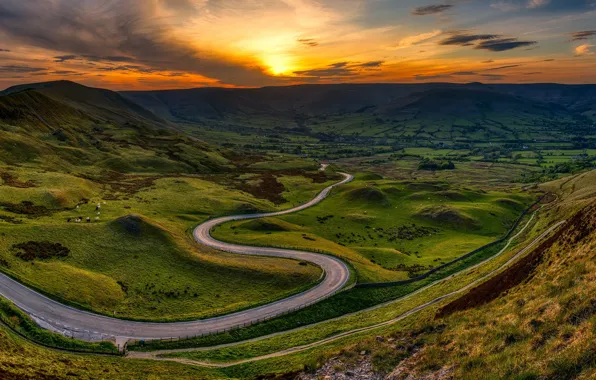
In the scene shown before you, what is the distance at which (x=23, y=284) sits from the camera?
2304 inches

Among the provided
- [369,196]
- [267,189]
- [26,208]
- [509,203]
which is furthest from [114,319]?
[509,203]

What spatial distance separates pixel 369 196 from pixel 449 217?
36420mm

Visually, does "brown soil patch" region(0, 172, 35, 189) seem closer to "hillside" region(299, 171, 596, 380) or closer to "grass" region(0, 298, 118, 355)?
"grass" region(0, 298, 118, 355)

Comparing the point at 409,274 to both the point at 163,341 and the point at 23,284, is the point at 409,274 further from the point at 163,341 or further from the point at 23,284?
the point at 23,284

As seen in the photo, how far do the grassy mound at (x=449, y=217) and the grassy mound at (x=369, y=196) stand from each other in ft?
61.9

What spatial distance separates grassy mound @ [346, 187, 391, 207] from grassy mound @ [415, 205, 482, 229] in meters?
18.9

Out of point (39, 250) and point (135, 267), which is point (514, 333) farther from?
point (39, 250)

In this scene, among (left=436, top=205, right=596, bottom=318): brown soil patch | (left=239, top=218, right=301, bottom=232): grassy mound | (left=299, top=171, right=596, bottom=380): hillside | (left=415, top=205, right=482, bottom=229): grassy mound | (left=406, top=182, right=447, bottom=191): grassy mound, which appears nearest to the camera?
(left=299, top=171, right=596, bottom=380): hillside

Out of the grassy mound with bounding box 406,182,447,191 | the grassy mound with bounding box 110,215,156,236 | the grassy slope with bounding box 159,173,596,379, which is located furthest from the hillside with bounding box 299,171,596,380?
the grassy mound with bounding box 406,182,447,191

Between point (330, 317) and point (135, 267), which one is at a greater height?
point (135, 267)

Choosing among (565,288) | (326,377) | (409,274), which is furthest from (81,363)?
(409,274)

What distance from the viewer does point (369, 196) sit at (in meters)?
160

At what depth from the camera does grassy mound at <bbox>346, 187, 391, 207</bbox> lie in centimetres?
15700

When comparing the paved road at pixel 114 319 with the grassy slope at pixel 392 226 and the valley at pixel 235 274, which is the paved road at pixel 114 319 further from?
the grassy slope at pixel 392 226
